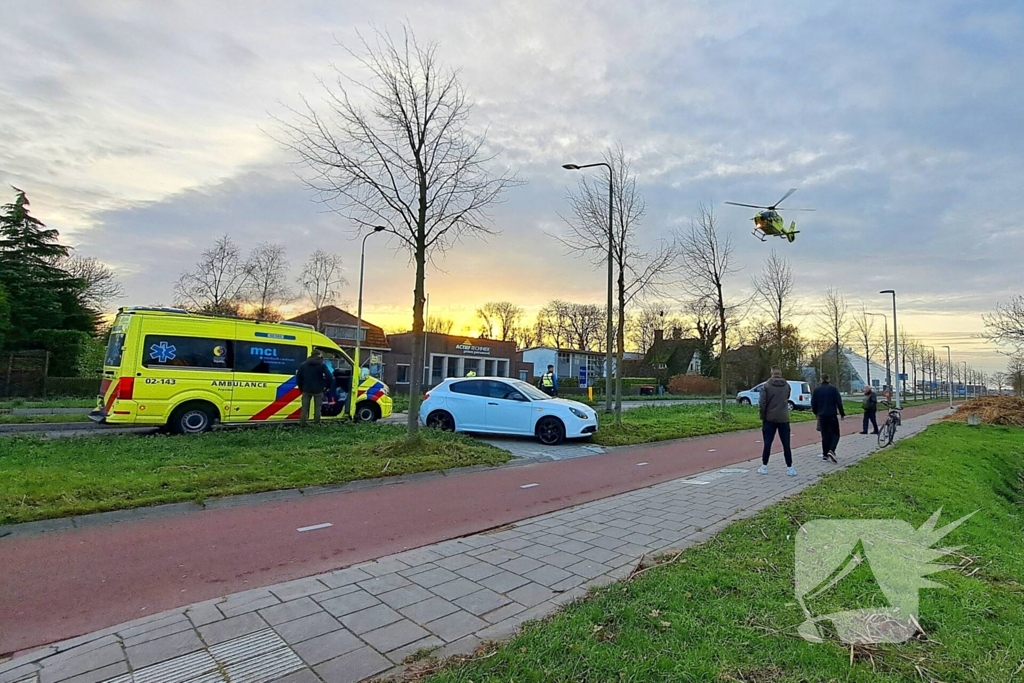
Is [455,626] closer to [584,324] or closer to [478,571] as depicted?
[478,571]

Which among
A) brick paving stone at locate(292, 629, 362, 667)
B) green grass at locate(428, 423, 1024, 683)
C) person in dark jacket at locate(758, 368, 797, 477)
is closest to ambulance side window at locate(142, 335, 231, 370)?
brick paving stone at locate(292, 629, 362, 667)

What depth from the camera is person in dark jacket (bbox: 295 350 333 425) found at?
41.3 feet

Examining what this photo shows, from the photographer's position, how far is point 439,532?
227 inches

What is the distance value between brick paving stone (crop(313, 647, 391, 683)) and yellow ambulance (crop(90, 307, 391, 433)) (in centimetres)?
1066

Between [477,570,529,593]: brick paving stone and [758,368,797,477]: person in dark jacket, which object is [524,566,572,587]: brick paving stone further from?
[758,368,797,477]: person in dark jacket

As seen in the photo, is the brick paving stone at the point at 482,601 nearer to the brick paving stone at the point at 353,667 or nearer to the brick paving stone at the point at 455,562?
the brick paving stone at the point at 455,562

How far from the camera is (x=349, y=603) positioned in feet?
12.6

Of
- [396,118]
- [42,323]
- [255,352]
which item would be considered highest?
[396,118]

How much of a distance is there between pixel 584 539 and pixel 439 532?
1521mm

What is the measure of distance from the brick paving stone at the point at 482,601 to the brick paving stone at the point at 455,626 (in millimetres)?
91

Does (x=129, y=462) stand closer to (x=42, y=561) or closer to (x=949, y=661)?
(x=42, y=561)

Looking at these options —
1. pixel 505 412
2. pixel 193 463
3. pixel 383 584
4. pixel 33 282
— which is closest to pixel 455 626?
pixel 383 584

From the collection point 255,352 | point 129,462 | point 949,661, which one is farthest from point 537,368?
point 949,661

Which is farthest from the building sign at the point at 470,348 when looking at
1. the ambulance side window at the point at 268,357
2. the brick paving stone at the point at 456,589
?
the brick paving stone at the point at 456,589
